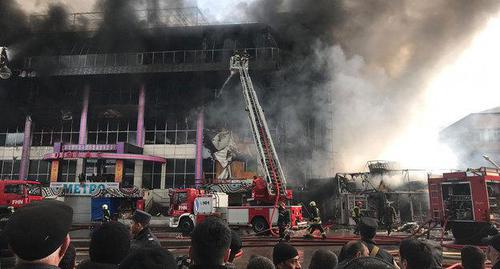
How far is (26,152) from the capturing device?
33.5m

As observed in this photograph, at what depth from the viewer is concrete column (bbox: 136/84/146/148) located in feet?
105

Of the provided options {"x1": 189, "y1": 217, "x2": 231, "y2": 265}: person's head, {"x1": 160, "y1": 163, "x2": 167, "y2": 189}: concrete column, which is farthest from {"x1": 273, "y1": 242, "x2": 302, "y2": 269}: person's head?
{"x1": 160, "y1": 163, "x2": 167, "y2": 189}: concrete column

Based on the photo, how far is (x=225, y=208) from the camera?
17.6m

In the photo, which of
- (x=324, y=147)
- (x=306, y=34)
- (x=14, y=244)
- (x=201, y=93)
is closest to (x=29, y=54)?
(x=201, y=93)

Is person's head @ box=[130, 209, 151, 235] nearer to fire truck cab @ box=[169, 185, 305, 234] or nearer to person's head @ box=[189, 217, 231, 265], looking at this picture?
person's head @ box=[189, 217, 231, 265]

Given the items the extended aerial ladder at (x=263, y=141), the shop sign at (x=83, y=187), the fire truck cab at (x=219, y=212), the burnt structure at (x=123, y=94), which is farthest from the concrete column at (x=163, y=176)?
the fire truck cab at (x=219, y=212)

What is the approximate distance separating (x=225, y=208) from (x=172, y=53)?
2003 cm

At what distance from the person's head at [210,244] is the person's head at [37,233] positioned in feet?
2.46

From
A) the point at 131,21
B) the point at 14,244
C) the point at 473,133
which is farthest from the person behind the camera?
the point at 473,133

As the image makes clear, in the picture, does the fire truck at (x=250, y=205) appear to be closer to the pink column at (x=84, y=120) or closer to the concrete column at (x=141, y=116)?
the concrete column at (x=141, y=116)

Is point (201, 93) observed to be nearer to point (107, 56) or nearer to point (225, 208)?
point (107, 56)

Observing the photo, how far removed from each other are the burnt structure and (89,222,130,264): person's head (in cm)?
2752

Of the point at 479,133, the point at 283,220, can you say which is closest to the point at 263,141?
the point at 283,220

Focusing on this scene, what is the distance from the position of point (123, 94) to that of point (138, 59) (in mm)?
3836
